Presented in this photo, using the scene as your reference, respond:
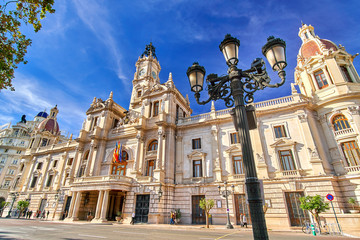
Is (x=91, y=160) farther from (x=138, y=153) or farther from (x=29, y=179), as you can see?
(x=29, y=179)

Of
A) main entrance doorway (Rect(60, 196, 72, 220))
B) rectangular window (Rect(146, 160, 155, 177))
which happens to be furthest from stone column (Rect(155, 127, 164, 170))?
main entrance doorway (Rect(60, 196, 72, 220))

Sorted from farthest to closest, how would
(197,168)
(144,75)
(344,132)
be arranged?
(144,75), (197,168), (344,132)

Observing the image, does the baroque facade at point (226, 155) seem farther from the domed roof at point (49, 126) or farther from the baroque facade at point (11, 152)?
the baroque facade at point (11, 152)

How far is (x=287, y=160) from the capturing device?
21234 mm

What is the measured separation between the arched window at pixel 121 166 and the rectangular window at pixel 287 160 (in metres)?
21.1

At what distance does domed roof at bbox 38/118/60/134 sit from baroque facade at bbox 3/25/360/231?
22114 mm

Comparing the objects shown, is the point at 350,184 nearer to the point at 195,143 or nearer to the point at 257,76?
the point at 195,143

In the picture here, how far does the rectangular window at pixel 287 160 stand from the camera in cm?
2086

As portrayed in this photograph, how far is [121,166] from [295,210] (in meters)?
23.2

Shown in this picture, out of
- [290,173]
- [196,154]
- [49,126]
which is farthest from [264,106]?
[49,126]

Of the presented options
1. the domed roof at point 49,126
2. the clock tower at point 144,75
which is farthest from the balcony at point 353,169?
the domed roof at point 49,126

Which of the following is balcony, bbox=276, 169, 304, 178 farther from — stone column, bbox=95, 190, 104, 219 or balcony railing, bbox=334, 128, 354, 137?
stone column, bbox=95, 190, 104, 219

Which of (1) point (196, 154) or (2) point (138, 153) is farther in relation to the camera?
(2) point (138, 153)

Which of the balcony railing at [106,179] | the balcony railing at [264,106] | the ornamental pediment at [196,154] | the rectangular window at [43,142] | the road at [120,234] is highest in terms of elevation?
the rectangular window at [43,142]
